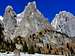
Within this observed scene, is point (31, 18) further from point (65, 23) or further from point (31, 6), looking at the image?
point (65, 23)

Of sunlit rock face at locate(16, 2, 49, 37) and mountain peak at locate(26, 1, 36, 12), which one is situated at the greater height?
mountain peak at locate(26, 1, 36, 12)

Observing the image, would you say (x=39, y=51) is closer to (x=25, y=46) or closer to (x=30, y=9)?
(x=25, y=46)

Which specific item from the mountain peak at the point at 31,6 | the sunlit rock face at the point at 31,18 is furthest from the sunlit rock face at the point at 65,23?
the mountain peak at the point at 31,6

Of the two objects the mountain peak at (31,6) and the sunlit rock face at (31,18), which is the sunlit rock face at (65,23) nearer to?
the sunlit rock face at (31,18)

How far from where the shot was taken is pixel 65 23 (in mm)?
60000

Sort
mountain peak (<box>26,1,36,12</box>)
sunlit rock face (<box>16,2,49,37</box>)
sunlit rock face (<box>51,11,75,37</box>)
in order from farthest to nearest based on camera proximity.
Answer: mountain peak (<box>26,1,36,12</box>) → sunlit rock face (<box>16,2,49,37</box>) → sunlit rock face (<box>51,11,75,37</box>)

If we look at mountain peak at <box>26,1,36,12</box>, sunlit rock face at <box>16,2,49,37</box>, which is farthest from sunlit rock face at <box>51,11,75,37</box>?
mountain peak at <box>26,1,36,12</box>

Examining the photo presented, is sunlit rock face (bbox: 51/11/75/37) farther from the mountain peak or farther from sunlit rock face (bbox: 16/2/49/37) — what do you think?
the mountain peak

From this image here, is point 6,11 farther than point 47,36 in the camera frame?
Yes

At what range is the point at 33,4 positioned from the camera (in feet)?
234

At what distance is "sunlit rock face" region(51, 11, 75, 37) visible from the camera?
5567 centimetres

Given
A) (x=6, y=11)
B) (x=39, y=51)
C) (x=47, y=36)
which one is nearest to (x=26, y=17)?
(x=6, y=11)

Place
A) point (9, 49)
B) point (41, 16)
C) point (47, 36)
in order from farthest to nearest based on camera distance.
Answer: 1. point (41, 16)
2. point (47, 36)
3. point (9, 49)

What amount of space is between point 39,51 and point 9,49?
3863 millimetres
